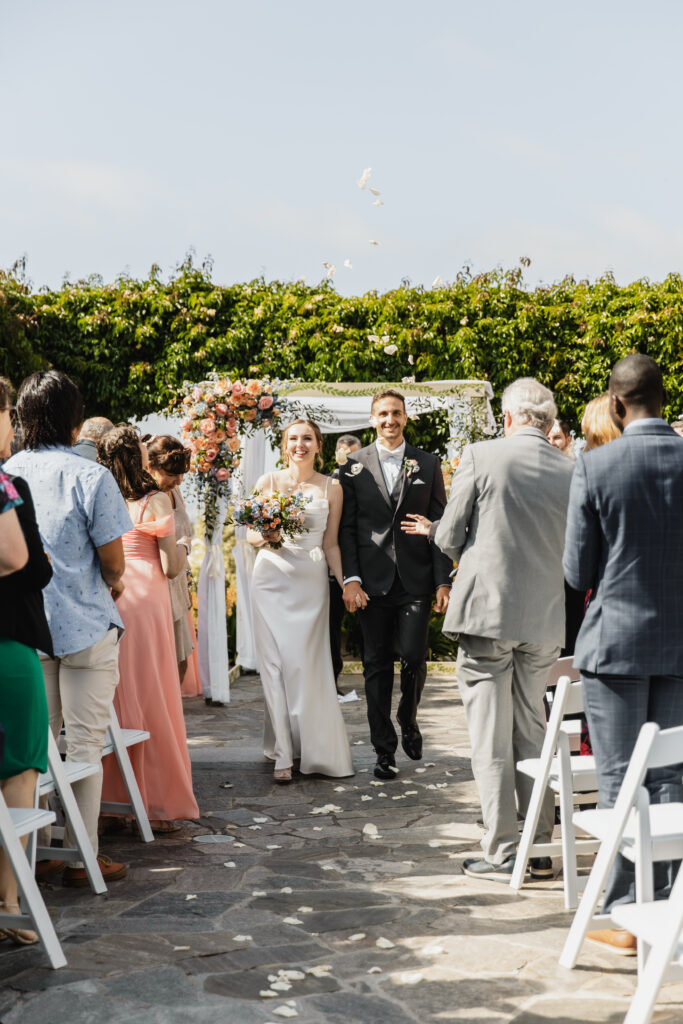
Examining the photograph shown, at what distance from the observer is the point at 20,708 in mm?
3686

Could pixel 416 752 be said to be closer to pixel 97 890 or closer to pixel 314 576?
pixel 314 576

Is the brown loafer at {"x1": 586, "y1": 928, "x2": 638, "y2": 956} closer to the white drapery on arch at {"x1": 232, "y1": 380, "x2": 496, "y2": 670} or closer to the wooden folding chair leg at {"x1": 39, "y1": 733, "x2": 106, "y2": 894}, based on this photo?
the wooden folding chair leg at {"x1": 39, "y1": 733, "x2": 106, "y2": 894}

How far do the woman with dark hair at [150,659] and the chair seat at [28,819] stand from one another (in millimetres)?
1697

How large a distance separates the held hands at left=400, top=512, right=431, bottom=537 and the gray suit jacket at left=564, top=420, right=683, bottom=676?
8.17 ft

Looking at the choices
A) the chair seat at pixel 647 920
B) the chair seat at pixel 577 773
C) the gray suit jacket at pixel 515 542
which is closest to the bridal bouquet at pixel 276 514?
the gray suit jacket at pixel 515 542

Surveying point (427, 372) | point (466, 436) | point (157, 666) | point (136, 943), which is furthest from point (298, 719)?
point (427, 372)

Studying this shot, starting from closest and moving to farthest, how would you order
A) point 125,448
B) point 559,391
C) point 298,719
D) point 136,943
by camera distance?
point 136,943 → point 125,448 → point 298,719 → point 559,391

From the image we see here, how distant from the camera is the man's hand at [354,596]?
643cm

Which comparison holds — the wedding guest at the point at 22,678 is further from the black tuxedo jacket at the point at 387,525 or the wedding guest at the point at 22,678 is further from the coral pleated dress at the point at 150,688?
the black tuxedo jacket at the point at 387,525

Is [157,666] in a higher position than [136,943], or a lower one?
higher

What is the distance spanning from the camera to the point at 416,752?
6766 millimetres

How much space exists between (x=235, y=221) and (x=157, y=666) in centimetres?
651

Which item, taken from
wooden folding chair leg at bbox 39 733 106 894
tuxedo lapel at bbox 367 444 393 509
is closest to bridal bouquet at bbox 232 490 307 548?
tuxedo lapel at bbox 367 444 393 509

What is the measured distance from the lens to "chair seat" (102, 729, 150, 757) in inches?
193
